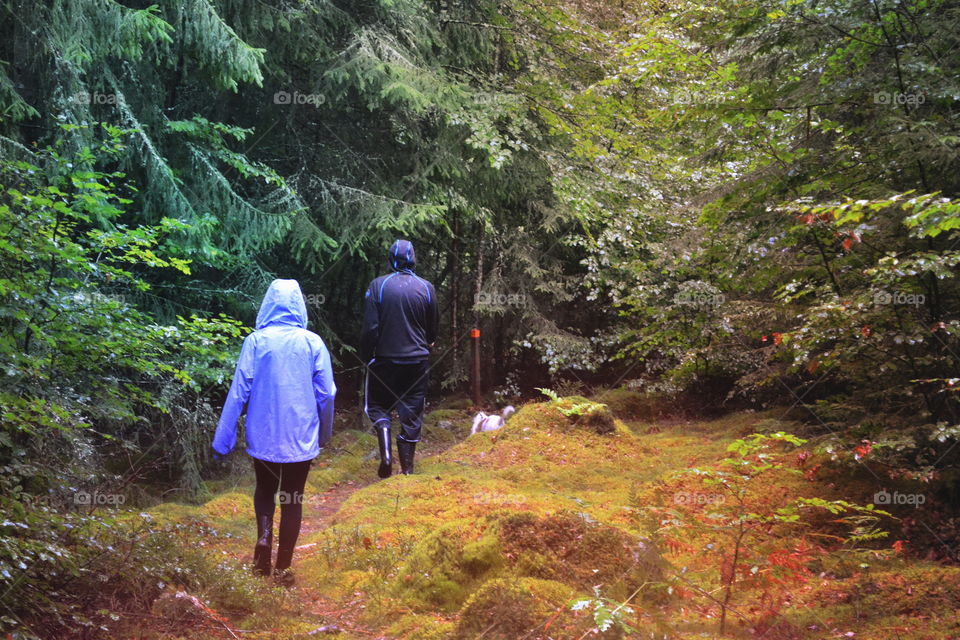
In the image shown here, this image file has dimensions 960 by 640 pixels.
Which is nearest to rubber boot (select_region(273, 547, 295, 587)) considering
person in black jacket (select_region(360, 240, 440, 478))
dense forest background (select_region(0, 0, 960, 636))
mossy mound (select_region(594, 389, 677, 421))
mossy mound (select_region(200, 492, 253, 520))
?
dense forest background (select_region(0, 0, 960, 636))

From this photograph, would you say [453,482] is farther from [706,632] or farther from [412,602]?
[706,632]

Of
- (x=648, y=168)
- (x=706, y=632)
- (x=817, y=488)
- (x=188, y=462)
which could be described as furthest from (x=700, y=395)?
(x=706, y=632)

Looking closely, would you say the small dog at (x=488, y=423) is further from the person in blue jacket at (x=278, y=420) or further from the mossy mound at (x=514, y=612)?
the mossy mound at (x=514, y=612)

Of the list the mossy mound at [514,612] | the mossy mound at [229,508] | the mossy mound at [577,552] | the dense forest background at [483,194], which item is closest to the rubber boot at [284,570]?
the dense forest background at [483,194]

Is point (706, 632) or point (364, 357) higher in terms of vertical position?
point (364, 357)

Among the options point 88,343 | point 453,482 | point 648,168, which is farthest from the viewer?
point 648,168

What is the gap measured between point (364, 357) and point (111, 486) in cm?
312

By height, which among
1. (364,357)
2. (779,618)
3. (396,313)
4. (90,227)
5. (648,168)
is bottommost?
(779,618)

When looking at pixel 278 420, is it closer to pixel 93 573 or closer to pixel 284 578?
Answer: pixel 284 578

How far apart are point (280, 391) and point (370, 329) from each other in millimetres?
3342

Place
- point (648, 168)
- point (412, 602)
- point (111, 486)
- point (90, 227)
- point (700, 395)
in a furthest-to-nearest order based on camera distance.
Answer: point (648, 168) → point (700, 395) → point (90, 227) → point (111, 486) → point (412, 602)

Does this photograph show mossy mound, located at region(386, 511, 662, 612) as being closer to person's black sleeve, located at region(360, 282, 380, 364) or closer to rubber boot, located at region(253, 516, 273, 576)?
rubber boot, located at region(253, 516, 273, 576)

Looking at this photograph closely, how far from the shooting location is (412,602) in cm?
423

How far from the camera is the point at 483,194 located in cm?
1288
